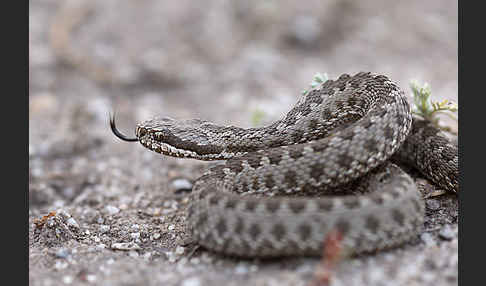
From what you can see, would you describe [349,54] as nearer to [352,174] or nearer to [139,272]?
[352,174]

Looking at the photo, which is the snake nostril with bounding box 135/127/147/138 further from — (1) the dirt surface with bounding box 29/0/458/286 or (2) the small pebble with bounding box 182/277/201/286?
(2) the small pebble with bounding box 182/277/201/286

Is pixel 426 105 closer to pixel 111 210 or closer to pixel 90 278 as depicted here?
pixel 111 210

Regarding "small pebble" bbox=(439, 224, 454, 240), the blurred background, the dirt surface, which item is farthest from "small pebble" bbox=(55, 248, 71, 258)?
the blurred background

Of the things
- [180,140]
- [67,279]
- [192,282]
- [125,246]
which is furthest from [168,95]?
[192,282]

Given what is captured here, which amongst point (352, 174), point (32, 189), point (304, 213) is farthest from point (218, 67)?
point (304, 213)

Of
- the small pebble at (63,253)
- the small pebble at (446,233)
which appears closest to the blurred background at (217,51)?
the small pebble at (63,253)
